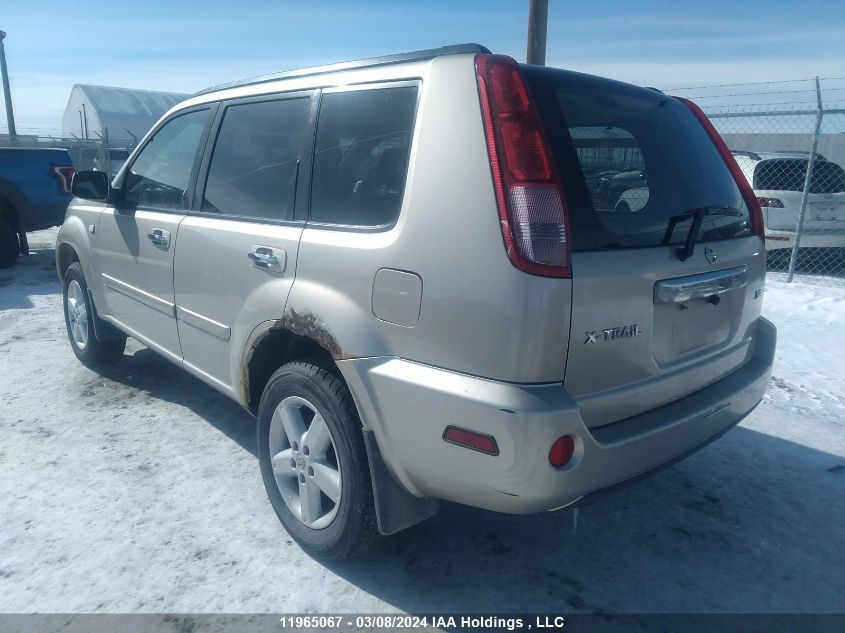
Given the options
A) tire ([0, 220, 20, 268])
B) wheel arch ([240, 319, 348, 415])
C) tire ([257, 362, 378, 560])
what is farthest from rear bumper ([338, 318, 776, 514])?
tire ([0, 220, 20, 268])

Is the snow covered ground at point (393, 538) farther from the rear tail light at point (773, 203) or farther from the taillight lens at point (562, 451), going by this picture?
the rear tail light at point (773, 203)

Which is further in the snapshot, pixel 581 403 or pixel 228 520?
pixel 228 520

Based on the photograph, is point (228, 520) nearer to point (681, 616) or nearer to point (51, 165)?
point (681, 616)

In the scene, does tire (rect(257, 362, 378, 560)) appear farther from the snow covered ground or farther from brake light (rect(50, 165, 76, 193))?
brake light (rect(50, 165, 76, 193))

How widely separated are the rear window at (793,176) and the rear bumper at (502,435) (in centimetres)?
728

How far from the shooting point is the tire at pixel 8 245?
369 inches

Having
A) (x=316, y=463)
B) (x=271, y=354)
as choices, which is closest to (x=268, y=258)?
(x=271, y=354)

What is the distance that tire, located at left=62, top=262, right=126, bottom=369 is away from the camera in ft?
16.4

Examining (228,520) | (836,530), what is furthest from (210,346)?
(836,530)

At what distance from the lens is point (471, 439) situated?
210 centimetres

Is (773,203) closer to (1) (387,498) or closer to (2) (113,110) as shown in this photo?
(1) (387,498)

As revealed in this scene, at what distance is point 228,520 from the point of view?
10.3ft

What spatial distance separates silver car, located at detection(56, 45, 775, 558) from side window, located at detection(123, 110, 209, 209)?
46 centimetres

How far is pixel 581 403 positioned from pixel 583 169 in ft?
2.54
